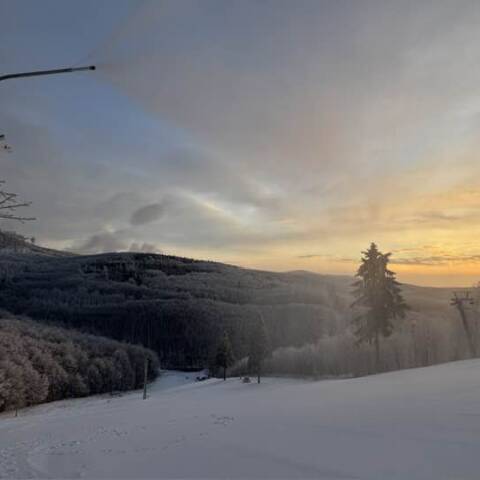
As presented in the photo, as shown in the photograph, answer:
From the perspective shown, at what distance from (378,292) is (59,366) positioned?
50.9 meters

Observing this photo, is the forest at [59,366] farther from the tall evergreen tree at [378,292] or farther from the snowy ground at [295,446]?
the snowy ground at [295,446]

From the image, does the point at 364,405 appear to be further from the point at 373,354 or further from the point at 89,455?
the point at 373,354

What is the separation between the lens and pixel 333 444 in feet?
38.8

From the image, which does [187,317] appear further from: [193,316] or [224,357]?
[224,357]

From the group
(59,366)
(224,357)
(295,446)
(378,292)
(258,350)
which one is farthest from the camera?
(224,357)

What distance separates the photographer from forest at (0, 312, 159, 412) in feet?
220

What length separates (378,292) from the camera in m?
48.5

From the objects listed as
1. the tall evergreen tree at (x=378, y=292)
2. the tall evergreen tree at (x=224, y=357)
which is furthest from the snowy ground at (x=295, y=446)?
the tall evergreen tree at (x=224, y=357)

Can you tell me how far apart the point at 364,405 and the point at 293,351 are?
69252mm

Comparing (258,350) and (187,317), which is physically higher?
(187,317)

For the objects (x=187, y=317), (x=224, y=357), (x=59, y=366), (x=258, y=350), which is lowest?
(x=59, y=366)

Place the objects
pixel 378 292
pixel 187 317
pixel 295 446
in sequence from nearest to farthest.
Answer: pixel 295 446, pixel 378 292, pixel 187 317

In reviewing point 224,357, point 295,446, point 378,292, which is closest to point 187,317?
point 224,357

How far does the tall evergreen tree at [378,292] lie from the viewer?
158 feet
